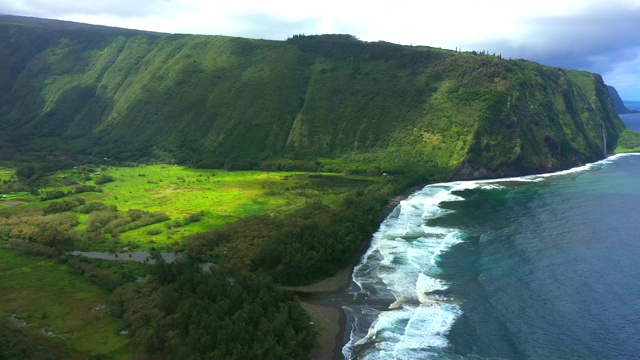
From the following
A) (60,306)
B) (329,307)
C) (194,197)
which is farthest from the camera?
(194,197)

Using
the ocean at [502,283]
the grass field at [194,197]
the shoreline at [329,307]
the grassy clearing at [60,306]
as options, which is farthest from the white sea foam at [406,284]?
the grassy clearing at [60,306]

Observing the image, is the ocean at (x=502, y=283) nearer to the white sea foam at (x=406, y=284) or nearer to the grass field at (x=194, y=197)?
the white sea foam at (x=406, y=284)

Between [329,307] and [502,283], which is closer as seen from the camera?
[329,307]

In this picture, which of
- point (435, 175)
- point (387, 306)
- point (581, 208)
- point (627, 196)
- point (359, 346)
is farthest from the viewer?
point (435, 175)

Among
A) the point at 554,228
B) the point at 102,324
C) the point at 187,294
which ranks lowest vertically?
the point at 102,324

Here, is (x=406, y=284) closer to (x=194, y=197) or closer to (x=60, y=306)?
(x=60, y=306)

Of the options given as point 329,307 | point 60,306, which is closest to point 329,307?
point 329,307

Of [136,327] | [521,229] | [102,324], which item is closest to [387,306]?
[136,327]

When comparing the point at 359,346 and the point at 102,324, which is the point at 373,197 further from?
the point at 102,324
